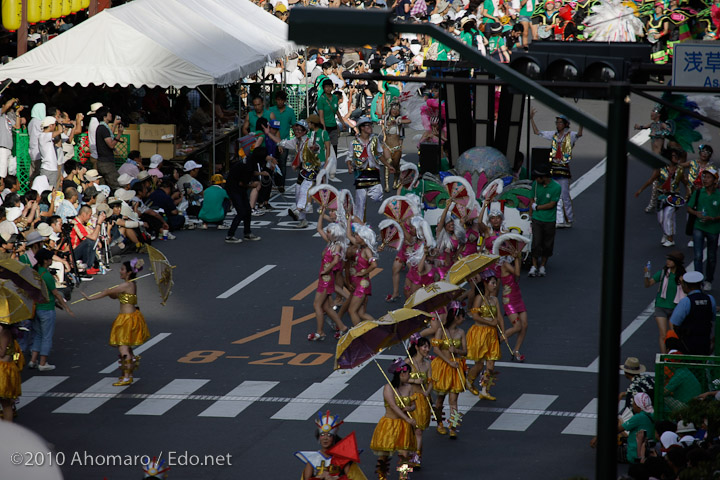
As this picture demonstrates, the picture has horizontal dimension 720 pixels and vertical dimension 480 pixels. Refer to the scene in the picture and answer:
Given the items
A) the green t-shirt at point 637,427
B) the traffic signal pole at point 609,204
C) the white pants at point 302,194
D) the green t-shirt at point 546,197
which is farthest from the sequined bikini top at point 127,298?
the traffic signal pole at point 609,204

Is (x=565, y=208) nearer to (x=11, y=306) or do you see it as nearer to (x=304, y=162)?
(x=304, y=162)

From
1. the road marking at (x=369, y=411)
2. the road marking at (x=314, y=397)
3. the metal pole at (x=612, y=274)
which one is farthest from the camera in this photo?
the road marking at (x=314, y=397)

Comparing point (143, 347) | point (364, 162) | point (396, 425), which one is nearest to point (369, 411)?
point (396, 425)

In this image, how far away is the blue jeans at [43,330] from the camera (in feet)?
50.9

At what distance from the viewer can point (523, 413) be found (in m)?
14.2

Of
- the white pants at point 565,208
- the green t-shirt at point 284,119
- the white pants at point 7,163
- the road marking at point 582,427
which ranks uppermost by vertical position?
the green t-shirt at point 284,119

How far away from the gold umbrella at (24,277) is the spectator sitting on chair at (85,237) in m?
4.94

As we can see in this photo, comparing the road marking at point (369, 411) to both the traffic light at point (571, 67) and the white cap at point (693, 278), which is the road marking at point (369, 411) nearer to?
the white cap at point (693, 278)

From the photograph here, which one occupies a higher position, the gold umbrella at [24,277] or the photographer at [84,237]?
the gold umbrella at [24,277]

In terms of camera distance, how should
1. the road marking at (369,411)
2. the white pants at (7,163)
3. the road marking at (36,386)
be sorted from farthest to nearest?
the white pants at (7,163) → the road marking at (36,386) → the road marking at (369,411)

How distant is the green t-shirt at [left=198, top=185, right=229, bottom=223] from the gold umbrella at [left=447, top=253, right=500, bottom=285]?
31.3 feet

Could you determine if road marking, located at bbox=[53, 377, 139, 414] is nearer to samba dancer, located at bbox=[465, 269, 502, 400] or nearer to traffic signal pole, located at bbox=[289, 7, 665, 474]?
samba dancer, located at bbox=[465, 269, 502, 400]

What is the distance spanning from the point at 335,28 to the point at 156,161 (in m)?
17.5

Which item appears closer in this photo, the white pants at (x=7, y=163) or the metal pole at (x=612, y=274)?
the metal pole at (x=612, y=274)
